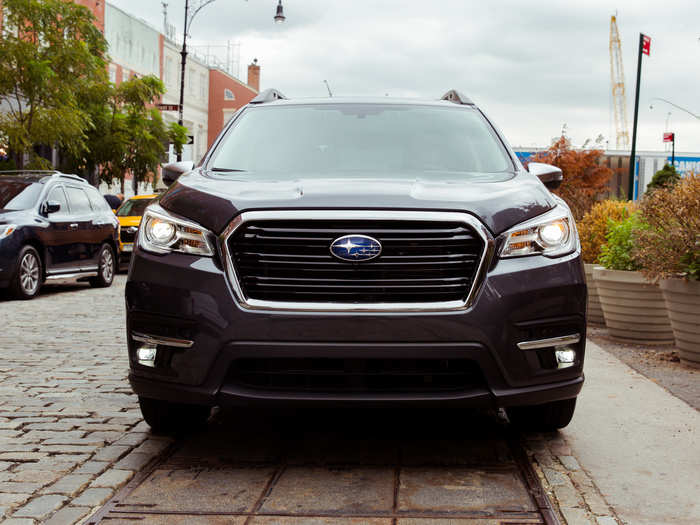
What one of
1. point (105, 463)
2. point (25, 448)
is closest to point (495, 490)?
point (105, 463)

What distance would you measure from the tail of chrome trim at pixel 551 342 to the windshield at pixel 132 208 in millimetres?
16846

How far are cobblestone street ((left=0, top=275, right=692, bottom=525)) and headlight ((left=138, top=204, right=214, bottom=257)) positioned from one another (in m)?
1.03

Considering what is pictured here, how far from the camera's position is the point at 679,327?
748cm

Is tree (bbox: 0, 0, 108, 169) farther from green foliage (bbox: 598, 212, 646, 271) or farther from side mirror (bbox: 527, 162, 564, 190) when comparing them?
side mirror (bbox: 527, 162, 564, 190)

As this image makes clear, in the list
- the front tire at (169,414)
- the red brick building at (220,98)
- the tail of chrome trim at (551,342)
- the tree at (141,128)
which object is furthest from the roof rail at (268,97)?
the red brick building at (220,98)

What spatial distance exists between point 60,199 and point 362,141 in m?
9.98

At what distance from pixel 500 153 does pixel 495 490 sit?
6.86 feet

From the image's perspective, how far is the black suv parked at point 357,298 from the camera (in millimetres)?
3943

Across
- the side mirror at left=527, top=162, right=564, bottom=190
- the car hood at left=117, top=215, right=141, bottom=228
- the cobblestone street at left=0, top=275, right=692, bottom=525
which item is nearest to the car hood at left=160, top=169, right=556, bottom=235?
the side mirror at left=527, top=162, right=564, bottom=190

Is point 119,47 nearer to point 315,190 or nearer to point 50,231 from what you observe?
point 50,231

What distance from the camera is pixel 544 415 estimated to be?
495 centimetres

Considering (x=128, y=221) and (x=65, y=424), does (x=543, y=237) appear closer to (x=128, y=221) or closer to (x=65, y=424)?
(x=65, y=424)

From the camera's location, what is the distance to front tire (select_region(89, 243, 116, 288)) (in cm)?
A: 1559

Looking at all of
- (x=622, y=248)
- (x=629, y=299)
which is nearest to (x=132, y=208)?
(x=622, y=248)
